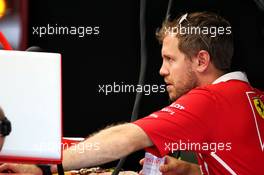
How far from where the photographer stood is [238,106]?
1.29 meters

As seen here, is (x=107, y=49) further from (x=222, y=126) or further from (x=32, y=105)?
(x=32, y=105)

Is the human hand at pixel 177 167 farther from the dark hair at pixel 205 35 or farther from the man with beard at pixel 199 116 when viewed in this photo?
the dark hair at pixel 205 35

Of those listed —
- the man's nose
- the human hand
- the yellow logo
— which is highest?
the man's nose

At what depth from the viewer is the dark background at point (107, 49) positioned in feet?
4.44

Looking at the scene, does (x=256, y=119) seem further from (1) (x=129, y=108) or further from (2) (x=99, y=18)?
(2) (x=99, y=18)

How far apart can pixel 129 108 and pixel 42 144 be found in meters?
0.44

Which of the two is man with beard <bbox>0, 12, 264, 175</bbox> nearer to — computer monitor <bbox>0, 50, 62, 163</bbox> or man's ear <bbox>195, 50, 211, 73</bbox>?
man's ear <bbox>195, 50, 211, 73</bbox>

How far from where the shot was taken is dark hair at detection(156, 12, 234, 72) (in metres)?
1.33

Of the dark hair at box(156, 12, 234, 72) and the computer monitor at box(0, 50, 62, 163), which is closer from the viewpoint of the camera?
the computer monitor at box(0, 50, 62, 163)

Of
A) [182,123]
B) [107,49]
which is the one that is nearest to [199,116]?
[182,123]

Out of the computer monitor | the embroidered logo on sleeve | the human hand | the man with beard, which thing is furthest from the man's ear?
the computer monitor

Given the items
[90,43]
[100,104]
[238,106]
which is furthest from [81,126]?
[238,106]

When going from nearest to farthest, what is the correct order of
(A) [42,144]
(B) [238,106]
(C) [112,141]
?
(A) [42,144]
(C) [112,141]
(B) [238,106]

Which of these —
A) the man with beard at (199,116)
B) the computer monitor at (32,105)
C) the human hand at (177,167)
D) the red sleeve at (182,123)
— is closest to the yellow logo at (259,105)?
the man with beard at (199,116)
